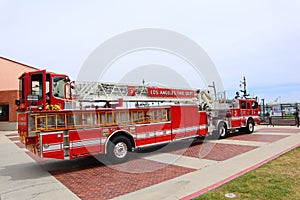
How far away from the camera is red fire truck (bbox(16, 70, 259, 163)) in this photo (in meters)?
7.02

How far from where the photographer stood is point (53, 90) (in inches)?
318

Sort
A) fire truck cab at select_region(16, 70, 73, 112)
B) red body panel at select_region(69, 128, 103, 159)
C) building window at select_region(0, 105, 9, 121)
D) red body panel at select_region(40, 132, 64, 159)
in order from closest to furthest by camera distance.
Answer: red body panel at select_region(40, 132, 64, 159) → red body panel at select_region(69, 128, 103, 159) → fire truck cab at select_region(16, 70, 73, 112) → building window at select_region(0, 105, 9, 121)

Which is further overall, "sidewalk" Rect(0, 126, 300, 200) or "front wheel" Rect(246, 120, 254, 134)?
"front wheel" Rect(246, 120, 254, 134)

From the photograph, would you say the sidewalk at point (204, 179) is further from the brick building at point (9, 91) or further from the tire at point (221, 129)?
the brick building at point (9, 91)

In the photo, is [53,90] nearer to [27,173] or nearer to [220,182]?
[27,173]

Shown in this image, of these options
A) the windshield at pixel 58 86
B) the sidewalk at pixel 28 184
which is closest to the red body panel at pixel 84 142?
the sidewalk at pixel 28 184

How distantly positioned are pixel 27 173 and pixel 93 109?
301 cm

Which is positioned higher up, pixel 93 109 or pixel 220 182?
pixel 93 109

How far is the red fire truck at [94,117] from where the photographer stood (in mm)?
7020

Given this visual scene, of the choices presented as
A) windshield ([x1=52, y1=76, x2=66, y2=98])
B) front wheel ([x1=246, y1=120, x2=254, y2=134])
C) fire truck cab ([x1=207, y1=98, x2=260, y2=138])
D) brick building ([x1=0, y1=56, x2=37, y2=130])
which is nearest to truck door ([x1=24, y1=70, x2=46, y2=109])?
windshield ([x1=52, y1=76, x2=66, y2=98])

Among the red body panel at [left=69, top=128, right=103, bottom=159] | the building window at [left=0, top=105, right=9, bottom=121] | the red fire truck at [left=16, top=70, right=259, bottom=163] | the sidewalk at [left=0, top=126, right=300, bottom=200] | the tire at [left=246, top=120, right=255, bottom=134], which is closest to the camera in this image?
the sidewalk at [left=0, top=126, right=300, bottom=200]

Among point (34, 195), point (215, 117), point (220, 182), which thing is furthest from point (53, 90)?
point (215, 117)

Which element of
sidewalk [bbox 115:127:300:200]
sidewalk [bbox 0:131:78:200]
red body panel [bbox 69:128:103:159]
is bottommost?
sidewalk [bbox 0:131:78:200]

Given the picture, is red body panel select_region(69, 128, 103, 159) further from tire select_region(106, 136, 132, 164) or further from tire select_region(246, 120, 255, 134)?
tire select_region(246, 120, 255, 134)
